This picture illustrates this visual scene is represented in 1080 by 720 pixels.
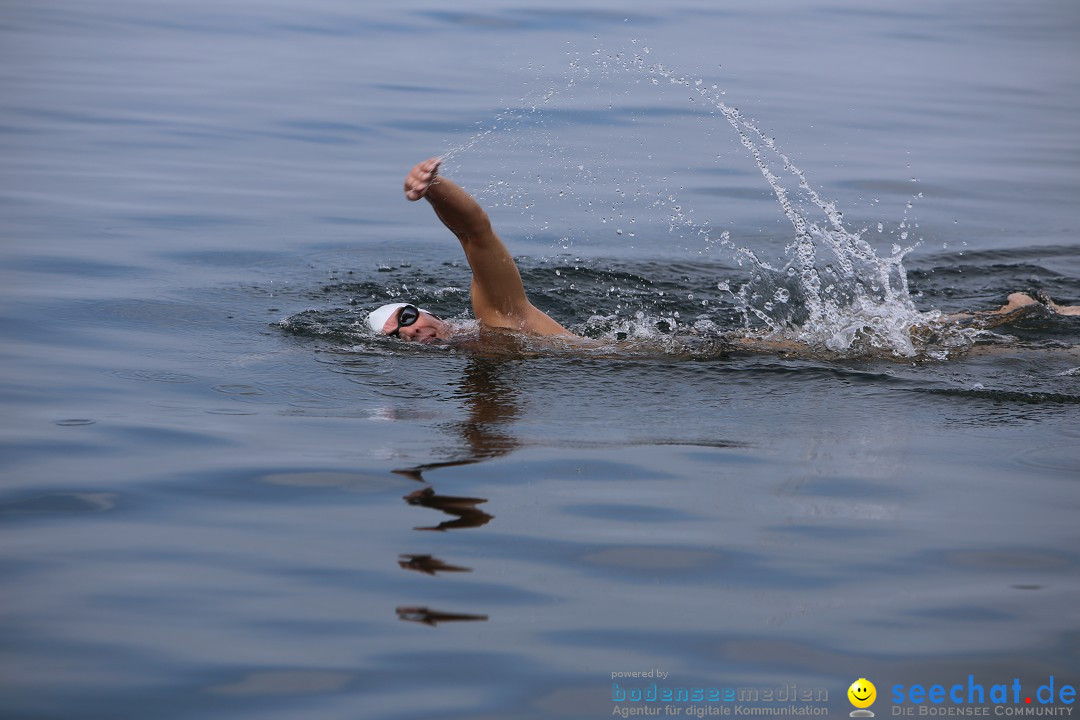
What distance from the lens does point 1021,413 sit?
6570 millimetres

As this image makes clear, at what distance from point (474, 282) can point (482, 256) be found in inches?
13.9

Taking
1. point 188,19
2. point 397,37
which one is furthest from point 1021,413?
point 188,19

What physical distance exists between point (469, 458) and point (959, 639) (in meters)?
2.34

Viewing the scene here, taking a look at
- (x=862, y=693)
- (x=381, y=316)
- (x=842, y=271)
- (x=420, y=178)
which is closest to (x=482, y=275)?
(x=381, y=316)

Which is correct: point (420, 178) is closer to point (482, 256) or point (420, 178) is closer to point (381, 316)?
point (482, 256)

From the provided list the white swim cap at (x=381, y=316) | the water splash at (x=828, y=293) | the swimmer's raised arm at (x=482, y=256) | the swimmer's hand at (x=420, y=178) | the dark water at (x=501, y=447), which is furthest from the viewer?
the white swim cap at (x=381, y=316)

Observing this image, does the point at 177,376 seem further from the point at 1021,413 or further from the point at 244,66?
the point at 244,66

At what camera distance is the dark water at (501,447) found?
14.1 ft

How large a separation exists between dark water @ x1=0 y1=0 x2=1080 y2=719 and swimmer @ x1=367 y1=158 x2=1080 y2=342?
7.5 inches

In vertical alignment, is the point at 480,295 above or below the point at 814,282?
below

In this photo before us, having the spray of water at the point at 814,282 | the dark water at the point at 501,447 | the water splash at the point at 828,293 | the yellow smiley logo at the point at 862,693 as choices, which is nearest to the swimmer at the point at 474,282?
the dark water at the point at 501,447

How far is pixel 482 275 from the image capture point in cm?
756

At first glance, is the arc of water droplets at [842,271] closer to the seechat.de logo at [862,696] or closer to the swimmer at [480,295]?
the swimmer at [480,295]

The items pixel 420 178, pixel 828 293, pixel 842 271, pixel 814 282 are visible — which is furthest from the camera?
pixel 842 271
